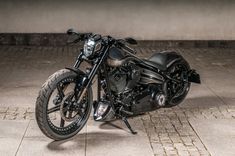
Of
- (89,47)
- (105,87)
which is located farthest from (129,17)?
(89,47)

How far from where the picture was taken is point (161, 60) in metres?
6.73

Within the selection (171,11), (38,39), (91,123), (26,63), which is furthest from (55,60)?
(91,123)

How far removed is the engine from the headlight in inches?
17.0

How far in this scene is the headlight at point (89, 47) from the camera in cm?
560

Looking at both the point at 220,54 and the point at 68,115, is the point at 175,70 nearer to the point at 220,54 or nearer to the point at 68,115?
the point at 68,115

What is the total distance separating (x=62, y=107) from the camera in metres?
5.52

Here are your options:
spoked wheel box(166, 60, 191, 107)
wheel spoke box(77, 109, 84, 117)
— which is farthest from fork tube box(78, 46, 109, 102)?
spoked wheel box(166, 60, 191, 107)

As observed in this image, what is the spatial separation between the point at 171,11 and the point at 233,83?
4268 mm

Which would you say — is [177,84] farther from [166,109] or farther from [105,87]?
[105,87]

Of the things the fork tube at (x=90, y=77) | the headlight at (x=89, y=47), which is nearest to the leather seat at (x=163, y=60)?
the fork tube at (x=90, y=77)

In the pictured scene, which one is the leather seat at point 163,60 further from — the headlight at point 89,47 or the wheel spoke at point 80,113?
the wheel spoke at point 80,113

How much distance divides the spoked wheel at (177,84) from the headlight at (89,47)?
151 centimetres

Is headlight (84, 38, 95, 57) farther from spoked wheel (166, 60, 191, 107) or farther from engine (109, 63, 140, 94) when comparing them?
spoked wheel (166, 60, 191, 107)

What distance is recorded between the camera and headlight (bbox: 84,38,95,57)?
5598 millimetres
